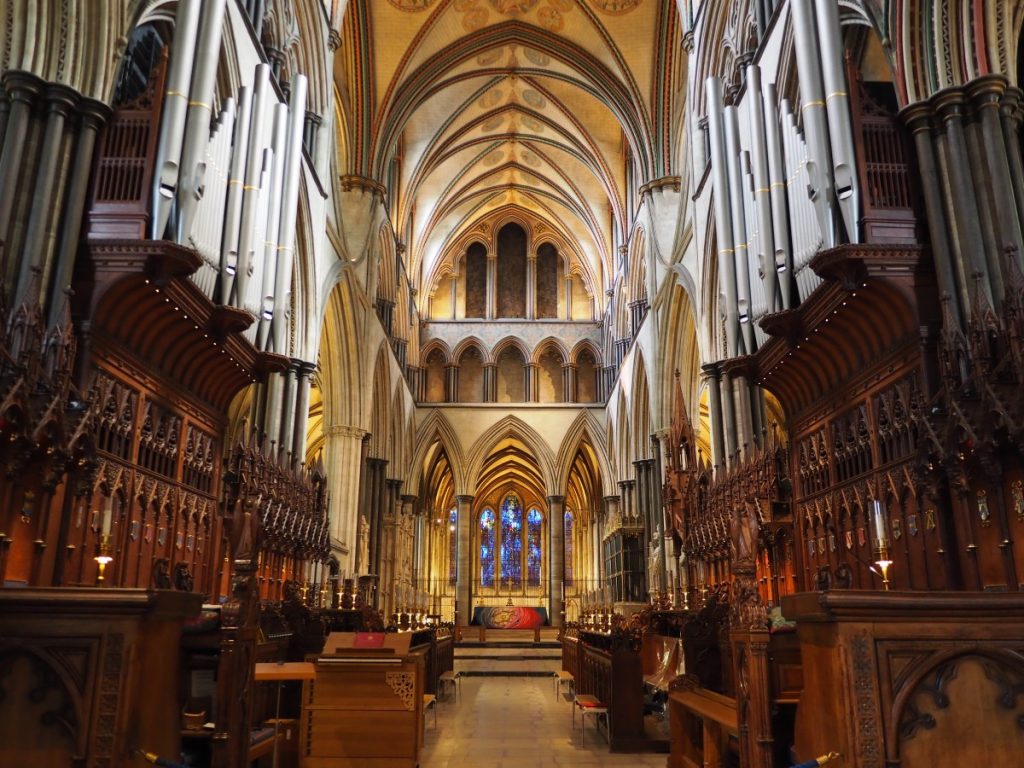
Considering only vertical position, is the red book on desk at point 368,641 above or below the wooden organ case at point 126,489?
below

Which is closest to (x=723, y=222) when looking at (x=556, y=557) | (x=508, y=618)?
(x=556, y=557)

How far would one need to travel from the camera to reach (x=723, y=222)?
11.6 m

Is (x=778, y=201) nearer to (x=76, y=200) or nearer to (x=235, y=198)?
(x=235, y=198)

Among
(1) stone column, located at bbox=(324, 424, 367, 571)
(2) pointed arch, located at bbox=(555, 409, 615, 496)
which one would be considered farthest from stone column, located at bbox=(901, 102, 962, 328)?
(2) pointed arch, located at bbox=(555, 409, 615, 496)

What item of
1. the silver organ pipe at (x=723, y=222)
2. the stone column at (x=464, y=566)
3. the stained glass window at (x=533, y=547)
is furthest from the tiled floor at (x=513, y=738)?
the stained glass window at (x=533, y=547)

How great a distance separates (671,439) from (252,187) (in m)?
7.55

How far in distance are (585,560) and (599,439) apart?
1270 cm

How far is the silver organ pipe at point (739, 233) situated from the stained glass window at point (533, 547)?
30.1 metres

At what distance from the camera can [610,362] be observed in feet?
94.8

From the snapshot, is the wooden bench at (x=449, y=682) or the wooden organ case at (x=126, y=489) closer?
the wooden organ case at (x=126, y=489)

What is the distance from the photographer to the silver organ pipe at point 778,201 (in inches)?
358

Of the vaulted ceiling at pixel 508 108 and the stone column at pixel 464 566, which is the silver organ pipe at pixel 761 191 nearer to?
the vaulted ceiling at pixel 508 108

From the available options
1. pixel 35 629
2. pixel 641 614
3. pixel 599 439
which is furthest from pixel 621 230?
pixel 35 629

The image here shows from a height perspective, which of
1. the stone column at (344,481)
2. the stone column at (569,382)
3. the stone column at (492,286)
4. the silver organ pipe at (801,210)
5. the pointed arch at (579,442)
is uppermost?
the stone column at (492,286)
